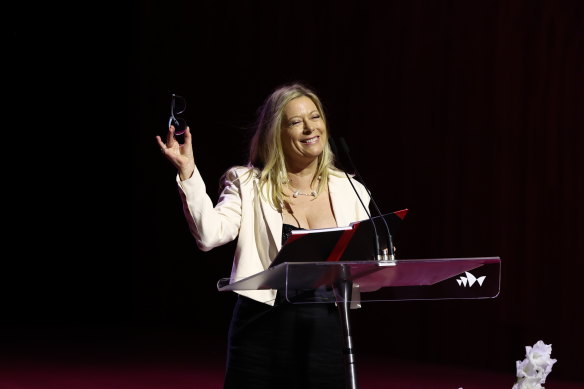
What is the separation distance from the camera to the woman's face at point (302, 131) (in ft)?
7.55

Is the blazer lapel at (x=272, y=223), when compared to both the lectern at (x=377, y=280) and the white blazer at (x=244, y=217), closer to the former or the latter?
the white blazer at (x=244, y=217)

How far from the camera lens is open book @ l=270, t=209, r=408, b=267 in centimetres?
167

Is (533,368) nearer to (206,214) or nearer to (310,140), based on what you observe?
(206,214)

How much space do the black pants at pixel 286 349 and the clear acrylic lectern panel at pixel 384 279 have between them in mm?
330

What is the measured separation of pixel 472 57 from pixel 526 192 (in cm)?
94

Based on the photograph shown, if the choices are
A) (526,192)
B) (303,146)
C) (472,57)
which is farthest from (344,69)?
(303,146)

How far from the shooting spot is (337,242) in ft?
5.71

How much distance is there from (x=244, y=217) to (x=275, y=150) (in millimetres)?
243

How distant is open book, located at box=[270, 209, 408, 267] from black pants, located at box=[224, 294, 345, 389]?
35cm

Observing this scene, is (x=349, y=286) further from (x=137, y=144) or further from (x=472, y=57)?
(x=137, y=144)

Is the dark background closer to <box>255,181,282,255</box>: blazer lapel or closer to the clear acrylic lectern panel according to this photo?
<box>255,181,282,255</box>: blazer lapel

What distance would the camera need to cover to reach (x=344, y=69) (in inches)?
237

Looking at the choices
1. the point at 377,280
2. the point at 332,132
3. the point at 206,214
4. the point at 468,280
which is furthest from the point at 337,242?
the point at 332,132

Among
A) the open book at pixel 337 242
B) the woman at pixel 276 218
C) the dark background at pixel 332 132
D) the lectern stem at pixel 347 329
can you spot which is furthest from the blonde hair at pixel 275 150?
the dark background at pixel 332 132
